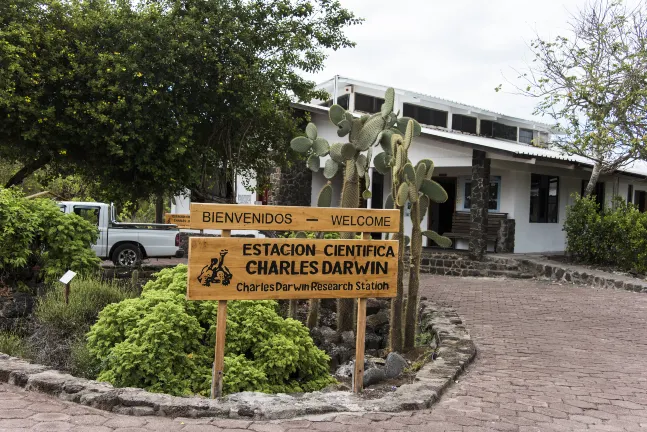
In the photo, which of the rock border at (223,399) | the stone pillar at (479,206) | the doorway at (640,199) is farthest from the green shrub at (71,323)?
the doorway at (640,199)

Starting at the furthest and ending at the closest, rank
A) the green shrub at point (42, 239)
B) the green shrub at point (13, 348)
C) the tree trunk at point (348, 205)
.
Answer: the green shrub at point (42, 239) → the tree trunk at point (348, 205) → the green shrub at point (13, 348)

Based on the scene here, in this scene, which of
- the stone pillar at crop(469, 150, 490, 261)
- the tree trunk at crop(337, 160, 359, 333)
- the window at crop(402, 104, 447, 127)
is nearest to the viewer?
the tree trunk at crop(337, 160, 359, 333)

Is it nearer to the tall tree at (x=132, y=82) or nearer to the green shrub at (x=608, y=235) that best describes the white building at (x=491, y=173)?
the green shrub at (x=608, y=235)

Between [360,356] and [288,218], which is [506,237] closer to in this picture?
[360,356]

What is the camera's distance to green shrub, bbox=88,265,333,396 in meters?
4.78

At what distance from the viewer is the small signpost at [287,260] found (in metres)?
4.51

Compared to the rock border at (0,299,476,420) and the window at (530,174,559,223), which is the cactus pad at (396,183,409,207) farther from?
the window at (530,174,559,223)

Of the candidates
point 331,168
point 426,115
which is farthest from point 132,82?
point 426,115

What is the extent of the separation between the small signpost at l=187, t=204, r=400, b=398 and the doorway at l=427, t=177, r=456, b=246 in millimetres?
13579

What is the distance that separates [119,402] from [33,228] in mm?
5633

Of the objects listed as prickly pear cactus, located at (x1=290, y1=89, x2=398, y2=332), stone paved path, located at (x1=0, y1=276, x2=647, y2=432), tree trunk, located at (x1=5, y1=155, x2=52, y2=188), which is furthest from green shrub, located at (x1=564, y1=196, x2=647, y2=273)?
tree trunk, located at (x1=5, y1=155, x2=52, y2=188)

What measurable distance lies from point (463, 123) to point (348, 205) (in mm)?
17130

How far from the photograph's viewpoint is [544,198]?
58.2 ft

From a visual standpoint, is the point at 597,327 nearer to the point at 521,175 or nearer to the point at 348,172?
the point at 348,172
